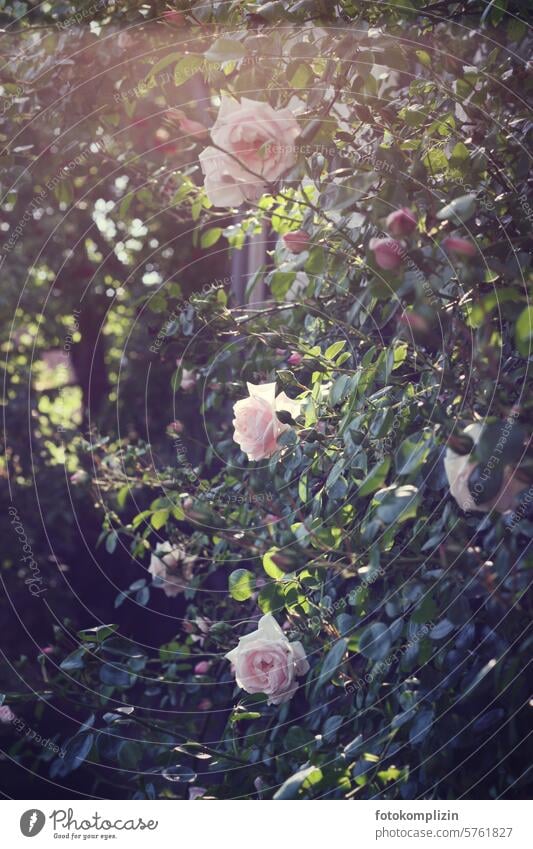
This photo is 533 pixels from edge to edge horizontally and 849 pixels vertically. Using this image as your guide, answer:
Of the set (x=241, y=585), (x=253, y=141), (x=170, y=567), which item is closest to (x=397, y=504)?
(x=241, y=585)

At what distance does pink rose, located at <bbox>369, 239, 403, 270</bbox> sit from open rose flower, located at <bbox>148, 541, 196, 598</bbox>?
0.51m

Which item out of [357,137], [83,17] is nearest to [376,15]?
[357,137]

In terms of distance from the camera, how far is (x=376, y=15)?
742 mm

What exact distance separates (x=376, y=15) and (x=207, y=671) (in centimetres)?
75

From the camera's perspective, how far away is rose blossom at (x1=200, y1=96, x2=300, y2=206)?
2.41 feet

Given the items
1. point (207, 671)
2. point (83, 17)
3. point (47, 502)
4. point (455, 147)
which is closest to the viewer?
point (455, 147)

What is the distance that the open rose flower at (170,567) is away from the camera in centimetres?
101

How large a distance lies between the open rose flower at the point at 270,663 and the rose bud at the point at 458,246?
0.37 m

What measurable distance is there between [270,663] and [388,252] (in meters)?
0.40

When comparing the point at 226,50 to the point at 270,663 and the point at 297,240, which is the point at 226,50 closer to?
the point at 297,240

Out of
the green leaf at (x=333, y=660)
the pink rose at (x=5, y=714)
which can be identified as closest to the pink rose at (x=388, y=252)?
the green leaf at (x=333, y=660)

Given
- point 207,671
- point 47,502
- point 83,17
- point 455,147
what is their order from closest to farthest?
point 455,147, point 83,17, point 207,671, point 47,502
